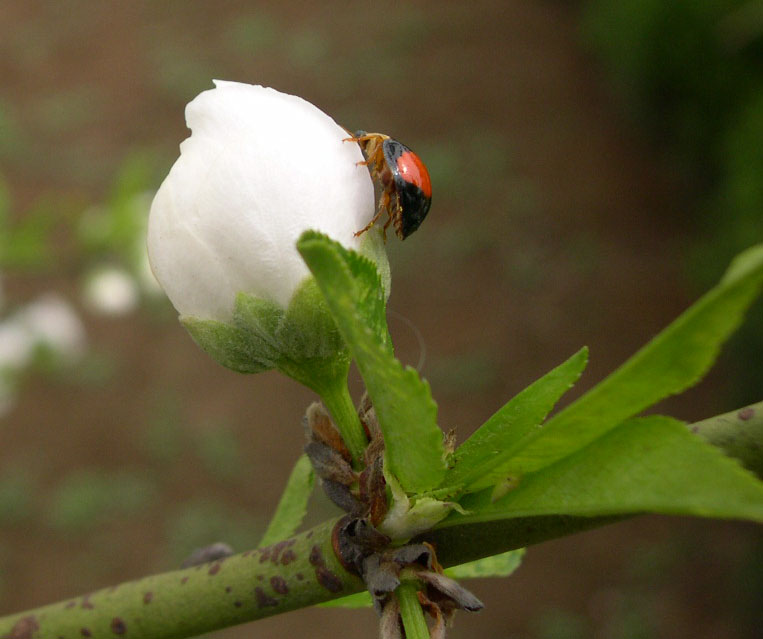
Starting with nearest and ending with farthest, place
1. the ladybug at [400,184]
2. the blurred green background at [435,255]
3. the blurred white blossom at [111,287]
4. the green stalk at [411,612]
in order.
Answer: the green stalk at [411,612] → the ladybug at [400,184] → the blurred white blossom at [111,287] → the blurred green background at [435,255]

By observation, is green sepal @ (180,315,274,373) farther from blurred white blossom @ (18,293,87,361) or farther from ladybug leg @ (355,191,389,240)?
blurred white blossom @ (18,293,87,361)

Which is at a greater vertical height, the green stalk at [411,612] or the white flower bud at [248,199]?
the white flower bud at [248,199]

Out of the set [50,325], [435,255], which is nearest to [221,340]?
[50,325]

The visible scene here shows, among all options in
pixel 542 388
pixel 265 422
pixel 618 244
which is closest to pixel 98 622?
pixel 542 388

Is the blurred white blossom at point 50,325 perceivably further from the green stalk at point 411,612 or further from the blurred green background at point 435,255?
the green stalk at point 411,612

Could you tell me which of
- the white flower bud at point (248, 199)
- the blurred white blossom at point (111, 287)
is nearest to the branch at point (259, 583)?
the white flower bud at point (248, 199)

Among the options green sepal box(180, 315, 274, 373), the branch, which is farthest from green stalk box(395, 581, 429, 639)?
green sepal box(180, 315, 274, 373)
